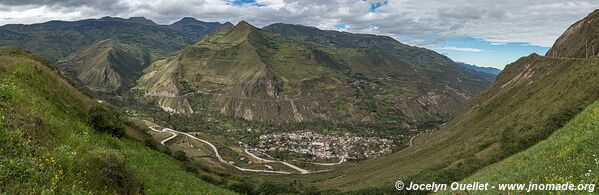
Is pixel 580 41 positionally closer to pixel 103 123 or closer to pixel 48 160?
pixel 103 123

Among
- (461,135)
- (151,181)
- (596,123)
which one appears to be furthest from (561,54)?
(151,181)

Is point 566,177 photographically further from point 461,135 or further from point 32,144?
point 461,135

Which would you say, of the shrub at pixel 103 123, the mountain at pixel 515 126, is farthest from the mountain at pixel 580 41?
the shrub at pixel 103 123

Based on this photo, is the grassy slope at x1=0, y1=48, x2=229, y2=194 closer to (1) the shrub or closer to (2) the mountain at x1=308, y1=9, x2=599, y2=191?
(1) the shrub

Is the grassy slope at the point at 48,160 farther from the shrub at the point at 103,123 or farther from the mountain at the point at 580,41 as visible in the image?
the mountain at the point at 580,41

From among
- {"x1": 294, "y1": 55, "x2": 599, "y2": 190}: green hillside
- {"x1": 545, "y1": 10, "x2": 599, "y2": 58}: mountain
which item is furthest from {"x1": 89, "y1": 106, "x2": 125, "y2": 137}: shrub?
{"x1": 545, "y1": 10, "x2": 599, "y2": 58}: mountain

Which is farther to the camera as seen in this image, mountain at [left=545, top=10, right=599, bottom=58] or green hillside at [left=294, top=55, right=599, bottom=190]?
mountain at [left=545, top=10, right=599, bottom=58]

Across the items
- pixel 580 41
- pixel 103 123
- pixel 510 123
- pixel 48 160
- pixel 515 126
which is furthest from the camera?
pixel 580 41

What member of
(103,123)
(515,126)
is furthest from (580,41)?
(103,123)
